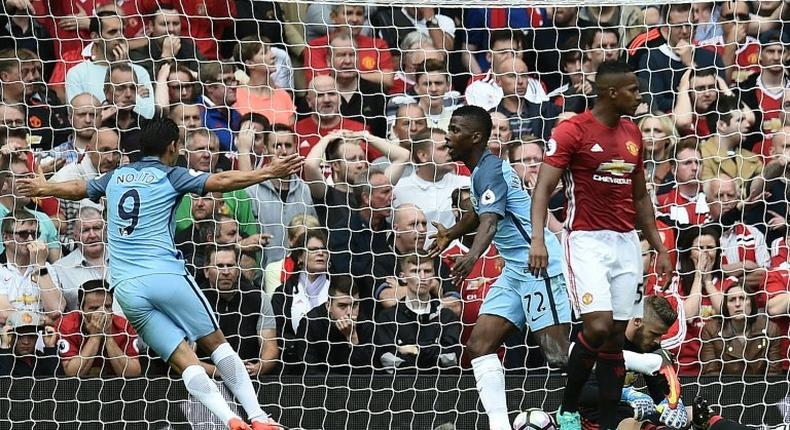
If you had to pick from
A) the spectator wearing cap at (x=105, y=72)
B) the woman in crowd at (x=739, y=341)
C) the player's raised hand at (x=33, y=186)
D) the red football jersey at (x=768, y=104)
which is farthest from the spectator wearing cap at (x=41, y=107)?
the red football jersey at (x=768, y=104)

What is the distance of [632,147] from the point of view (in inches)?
287

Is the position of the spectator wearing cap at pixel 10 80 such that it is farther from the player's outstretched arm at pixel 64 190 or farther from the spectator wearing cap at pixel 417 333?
the spectator wearing cap at pixel 417 333

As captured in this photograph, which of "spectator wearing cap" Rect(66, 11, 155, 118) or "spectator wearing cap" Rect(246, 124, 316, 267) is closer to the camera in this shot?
"spectator wearing cap" Rect(246, 124, 316, 267)

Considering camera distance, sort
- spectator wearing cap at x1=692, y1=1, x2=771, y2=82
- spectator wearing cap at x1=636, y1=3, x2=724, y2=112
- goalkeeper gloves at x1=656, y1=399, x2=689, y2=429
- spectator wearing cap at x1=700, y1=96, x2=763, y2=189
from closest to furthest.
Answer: goalkeeper gloves at x1=656, y1=399, x2=689, y2=429 → spectator wearing cap at x1=700, y1=96, x2=763, y2=189 → spectator wearing cap at x1=636, y1=3, x2=724, y2=112 → spectator wearing cap at x1=692, y1=1, x2=771, y2=82

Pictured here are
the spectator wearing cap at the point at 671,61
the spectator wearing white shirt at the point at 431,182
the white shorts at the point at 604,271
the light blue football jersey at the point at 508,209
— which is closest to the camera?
the white shorts at the point at 604,271

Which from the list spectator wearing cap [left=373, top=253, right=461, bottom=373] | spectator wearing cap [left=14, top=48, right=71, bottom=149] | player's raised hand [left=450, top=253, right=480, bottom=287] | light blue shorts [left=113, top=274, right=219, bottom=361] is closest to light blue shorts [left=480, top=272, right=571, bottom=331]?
player's raised hand [left=450, top=253, right=480, bottom=287]

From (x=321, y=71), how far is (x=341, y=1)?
1.22 metres

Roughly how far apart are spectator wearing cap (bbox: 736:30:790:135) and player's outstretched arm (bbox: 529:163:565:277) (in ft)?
12.5

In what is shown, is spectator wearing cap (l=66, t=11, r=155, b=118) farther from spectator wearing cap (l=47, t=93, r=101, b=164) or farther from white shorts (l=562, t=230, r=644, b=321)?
white shorts (l=562, t=230, r=644, b=321)

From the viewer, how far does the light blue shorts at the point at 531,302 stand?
753 cm

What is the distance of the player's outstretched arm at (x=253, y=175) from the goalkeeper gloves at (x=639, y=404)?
2230mm

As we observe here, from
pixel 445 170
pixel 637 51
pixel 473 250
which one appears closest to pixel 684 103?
pixel 637 51

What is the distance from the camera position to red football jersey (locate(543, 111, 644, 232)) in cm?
715

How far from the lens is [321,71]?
10344mm
